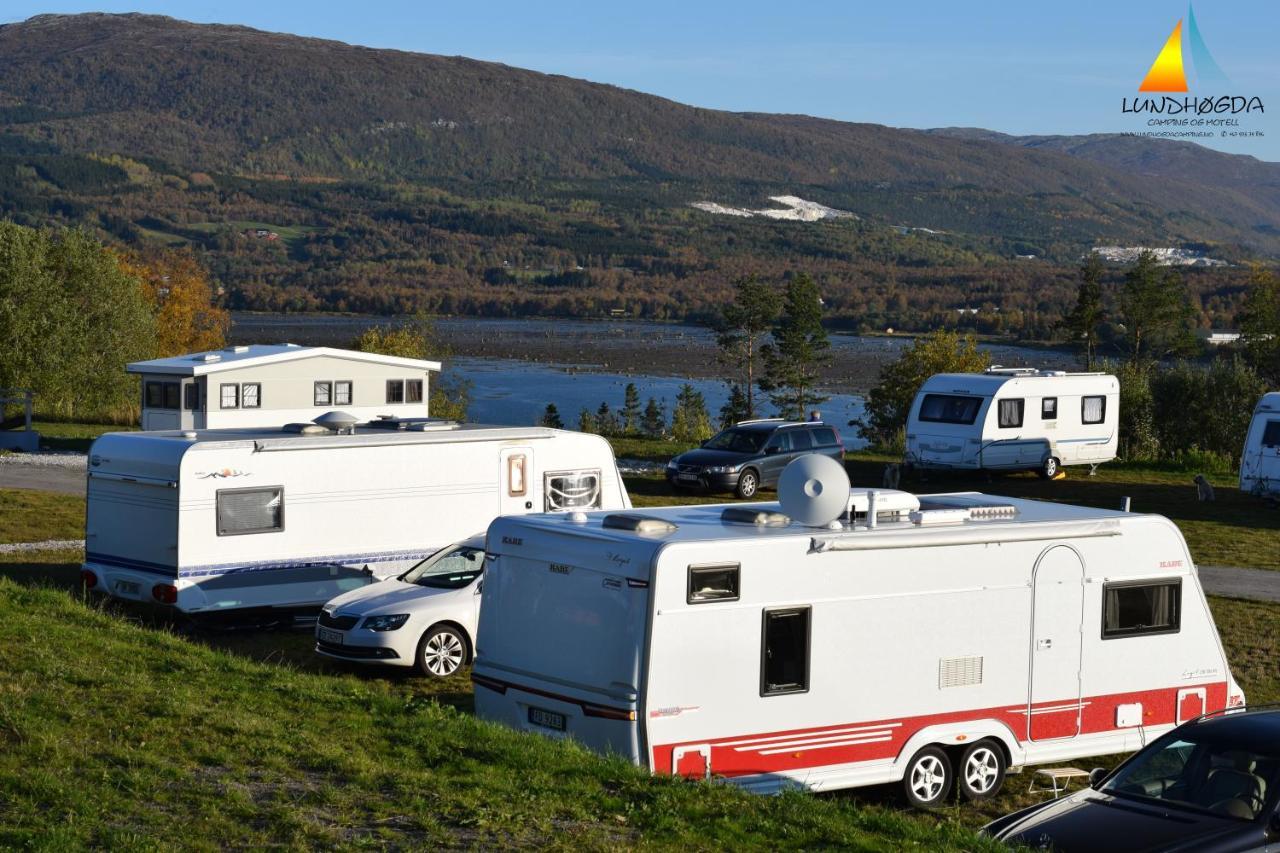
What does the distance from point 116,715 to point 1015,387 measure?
2299 cm

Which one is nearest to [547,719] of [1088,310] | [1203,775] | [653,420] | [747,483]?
[1203,775]

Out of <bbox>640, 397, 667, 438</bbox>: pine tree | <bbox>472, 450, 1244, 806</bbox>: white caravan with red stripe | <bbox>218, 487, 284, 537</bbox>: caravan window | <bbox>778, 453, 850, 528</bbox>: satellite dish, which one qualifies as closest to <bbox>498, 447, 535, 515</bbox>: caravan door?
<bbox>218, 487, 284, 537</bbox>: caravan window

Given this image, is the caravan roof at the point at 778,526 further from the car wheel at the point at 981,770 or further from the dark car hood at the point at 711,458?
the dark car hood at the point at 711,458

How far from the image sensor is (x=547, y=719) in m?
8.99

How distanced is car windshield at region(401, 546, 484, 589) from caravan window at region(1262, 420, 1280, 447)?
663 inches

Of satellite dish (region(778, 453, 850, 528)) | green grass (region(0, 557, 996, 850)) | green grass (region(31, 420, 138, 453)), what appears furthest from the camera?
green grass (region(31, 420, 138, 453))

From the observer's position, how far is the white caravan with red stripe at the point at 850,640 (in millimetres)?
8602

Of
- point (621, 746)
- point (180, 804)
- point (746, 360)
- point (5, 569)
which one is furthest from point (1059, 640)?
point (746, 360)

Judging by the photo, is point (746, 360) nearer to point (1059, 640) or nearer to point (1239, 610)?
point (1239, 610)

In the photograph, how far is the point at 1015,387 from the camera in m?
29.0

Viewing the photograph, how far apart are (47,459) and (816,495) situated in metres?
23.3

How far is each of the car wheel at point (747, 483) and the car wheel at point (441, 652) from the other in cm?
1263

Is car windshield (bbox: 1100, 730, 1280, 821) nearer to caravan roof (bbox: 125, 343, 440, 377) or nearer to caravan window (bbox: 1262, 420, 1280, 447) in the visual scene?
caravan window (bbox: 1262, 420, 1280, 447)

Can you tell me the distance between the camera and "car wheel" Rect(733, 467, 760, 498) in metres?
25.1
